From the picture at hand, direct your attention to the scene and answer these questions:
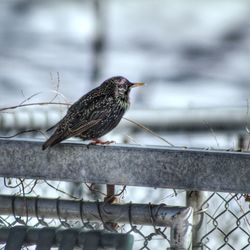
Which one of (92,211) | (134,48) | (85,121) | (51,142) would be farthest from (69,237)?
(134,48)

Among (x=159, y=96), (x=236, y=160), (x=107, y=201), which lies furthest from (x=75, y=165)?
(x=159, y=96)


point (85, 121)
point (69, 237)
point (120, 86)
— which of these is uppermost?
point (120, 86)

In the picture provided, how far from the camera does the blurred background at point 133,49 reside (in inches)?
384

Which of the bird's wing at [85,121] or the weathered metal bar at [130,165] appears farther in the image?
the bird's wing at [85,121]

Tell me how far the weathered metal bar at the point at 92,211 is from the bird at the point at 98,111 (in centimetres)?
114

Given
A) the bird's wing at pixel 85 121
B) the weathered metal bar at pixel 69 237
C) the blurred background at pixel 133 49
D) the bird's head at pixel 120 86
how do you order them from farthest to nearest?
the blurred background at pixel 133 49
the bird's head at pixel 120 86
the bird's wing at pixel 85 121
the weathered metal bar at pixel 69 237

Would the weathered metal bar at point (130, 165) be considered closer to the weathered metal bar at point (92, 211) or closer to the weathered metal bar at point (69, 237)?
the weathered metal bar at point (92, 211)

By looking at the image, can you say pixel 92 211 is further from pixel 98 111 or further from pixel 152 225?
pixel 98 111

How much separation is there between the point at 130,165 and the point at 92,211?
10.1 inches

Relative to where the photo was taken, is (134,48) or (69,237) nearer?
(69,237)

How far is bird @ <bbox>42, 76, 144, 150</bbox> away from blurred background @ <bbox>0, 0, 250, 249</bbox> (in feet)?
9.93

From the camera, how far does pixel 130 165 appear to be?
3645mm

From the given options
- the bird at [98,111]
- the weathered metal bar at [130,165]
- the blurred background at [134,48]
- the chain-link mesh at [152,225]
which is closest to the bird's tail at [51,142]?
the weathered metal bar at [130,165]

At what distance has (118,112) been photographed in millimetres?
5434
